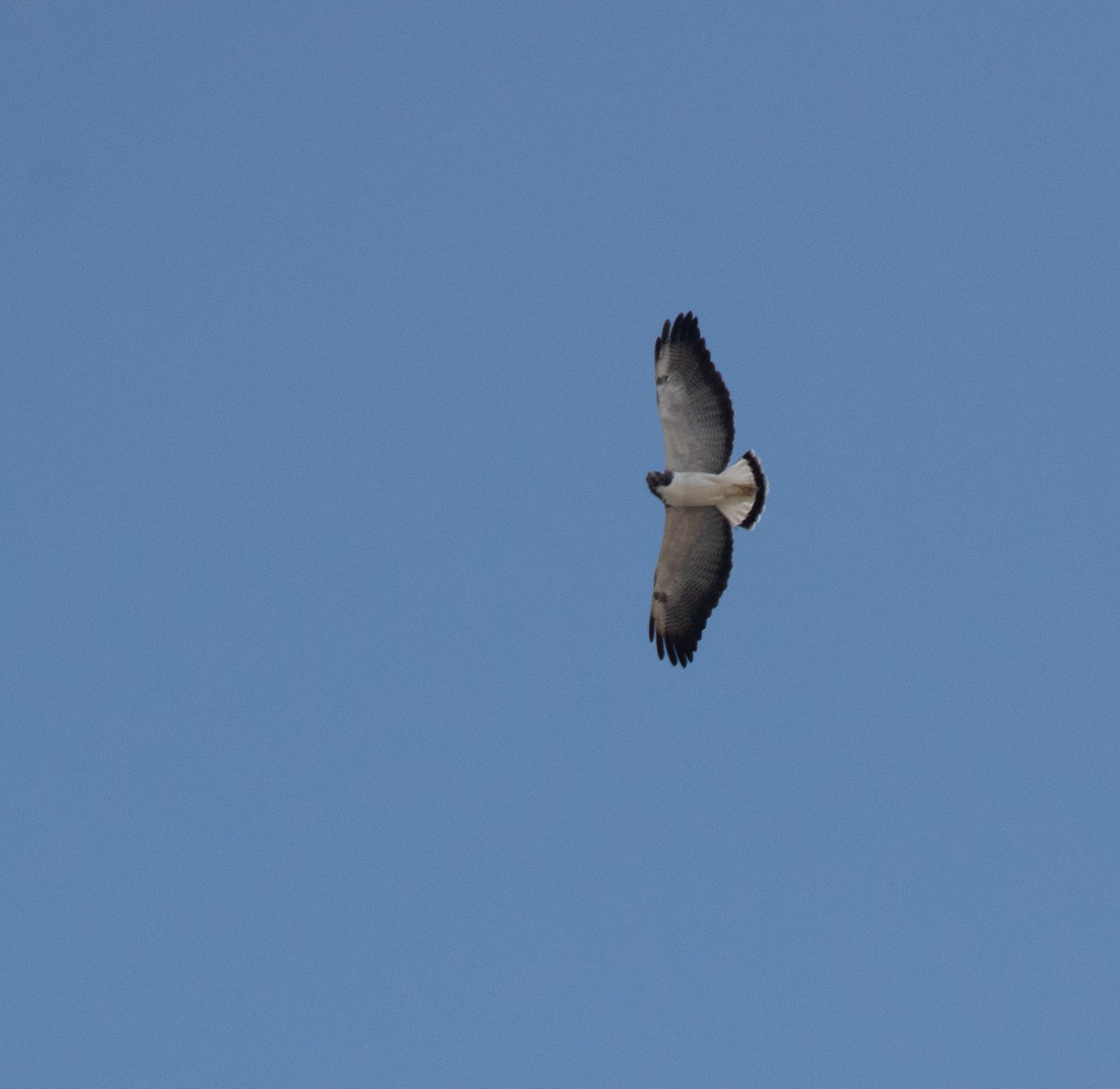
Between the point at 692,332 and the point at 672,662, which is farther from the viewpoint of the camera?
the point at 672,662

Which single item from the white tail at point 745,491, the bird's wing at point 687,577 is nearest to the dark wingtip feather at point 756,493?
the white tail at point 745,491

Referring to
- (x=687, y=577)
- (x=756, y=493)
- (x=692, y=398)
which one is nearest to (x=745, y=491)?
(x=756, y=493)

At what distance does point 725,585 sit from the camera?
23156 mm

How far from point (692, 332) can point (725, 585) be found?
3.33m

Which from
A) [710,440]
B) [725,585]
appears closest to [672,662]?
[725,585]

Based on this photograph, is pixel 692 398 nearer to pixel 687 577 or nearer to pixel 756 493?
pixel 756 493

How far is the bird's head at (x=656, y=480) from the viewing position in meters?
21.9

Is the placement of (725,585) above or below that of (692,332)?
below

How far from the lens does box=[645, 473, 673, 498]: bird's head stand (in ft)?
71.9

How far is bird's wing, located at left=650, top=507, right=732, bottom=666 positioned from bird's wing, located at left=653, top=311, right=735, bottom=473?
820mm

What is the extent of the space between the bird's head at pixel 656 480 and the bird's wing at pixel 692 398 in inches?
15.9

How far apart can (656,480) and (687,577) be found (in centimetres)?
186

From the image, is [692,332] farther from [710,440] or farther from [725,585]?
[725,585]


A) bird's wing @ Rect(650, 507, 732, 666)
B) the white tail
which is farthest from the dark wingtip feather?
bird's wing @ Rect(650, 507, 732, 666)
